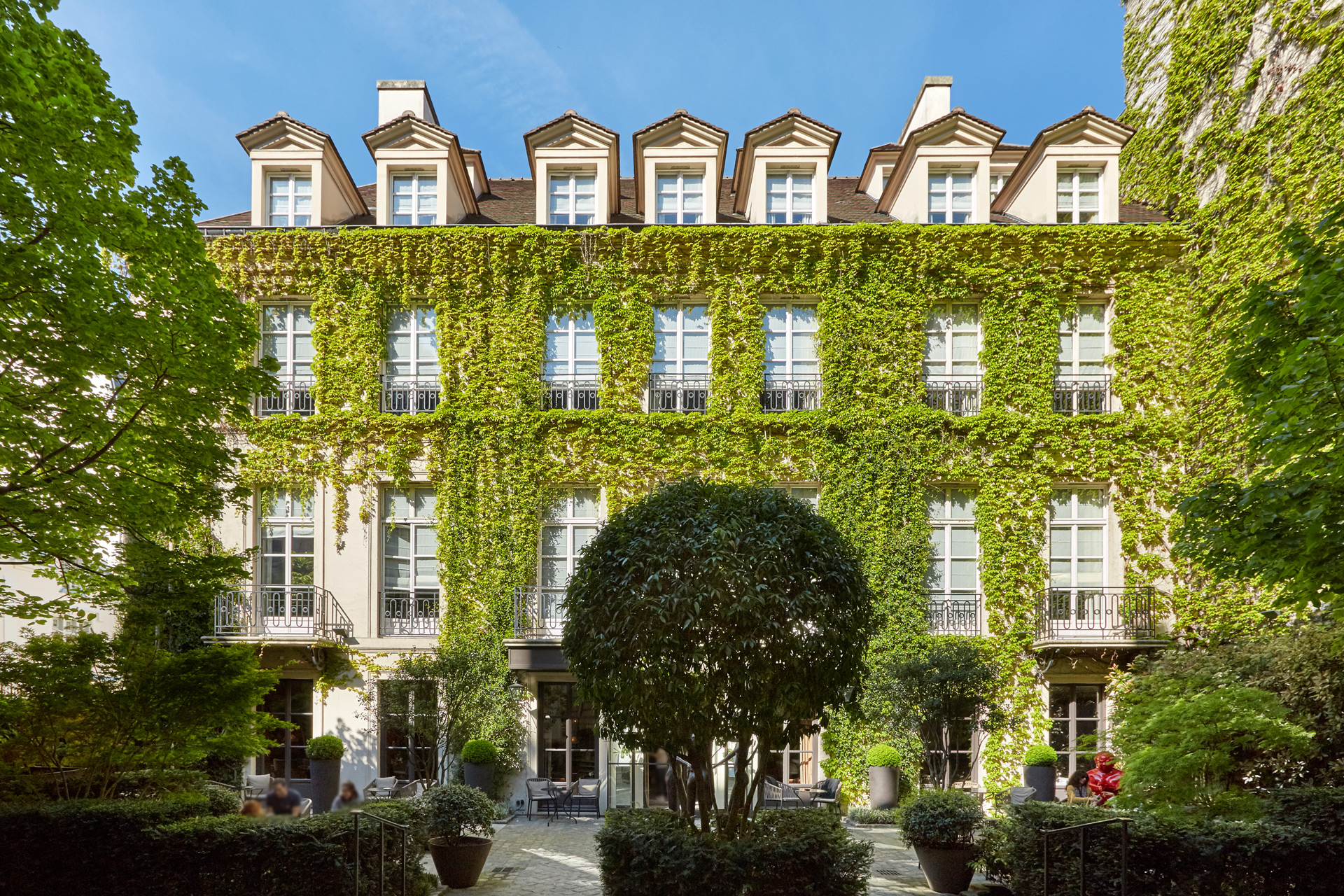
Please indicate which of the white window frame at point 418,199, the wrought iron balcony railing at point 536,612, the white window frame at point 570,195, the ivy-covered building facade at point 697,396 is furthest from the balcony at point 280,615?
the white window frame at point 570,195

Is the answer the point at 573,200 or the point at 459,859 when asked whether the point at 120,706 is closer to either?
the point at 459,859

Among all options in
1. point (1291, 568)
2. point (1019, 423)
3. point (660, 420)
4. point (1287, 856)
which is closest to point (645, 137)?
point (660, 420)

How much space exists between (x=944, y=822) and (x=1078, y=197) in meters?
14.2

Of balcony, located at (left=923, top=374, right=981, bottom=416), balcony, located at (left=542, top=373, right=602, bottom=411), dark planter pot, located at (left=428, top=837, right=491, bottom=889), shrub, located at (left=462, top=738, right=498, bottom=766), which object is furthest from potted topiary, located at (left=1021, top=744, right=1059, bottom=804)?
balcony, located at (left=542, top=373, right=602, bottom=411)

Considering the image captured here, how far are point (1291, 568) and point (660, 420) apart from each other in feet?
37.5

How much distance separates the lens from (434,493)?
18156 mm

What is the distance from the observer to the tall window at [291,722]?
1736 cm

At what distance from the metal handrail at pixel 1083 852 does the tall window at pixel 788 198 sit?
1346 cm

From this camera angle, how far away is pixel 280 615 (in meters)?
17.4

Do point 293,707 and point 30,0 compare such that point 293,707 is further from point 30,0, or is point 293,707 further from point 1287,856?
point 1287,856

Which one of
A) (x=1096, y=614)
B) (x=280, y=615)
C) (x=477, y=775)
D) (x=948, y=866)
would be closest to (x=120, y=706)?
(x=477, y=775)

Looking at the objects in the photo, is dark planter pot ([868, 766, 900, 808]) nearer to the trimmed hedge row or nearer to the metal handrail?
the metal handrail

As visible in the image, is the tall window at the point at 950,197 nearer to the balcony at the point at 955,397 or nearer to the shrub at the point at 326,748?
the balcony at the point at 955,397

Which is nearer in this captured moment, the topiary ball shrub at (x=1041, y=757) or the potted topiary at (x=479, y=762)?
the potted topiary at (x=479, y=762)
